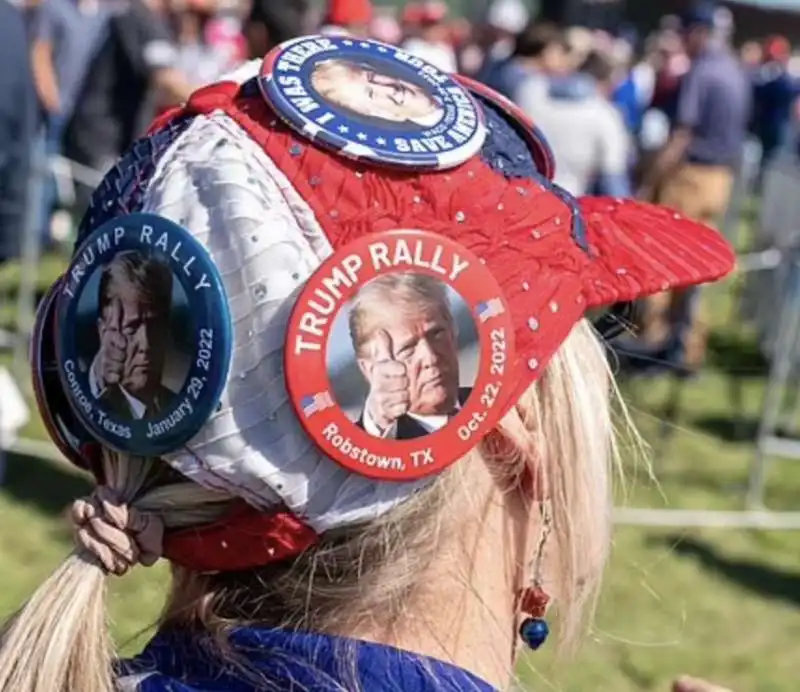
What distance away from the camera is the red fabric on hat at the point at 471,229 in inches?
50.0

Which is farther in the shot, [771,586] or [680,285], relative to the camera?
[771,586]

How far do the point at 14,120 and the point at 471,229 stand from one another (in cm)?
427

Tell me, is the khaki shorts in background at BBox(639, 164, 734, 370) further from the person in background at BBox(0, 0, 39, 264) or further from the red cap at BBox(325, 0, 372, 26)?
the person in background at BBox(0, 0, 39, 264)

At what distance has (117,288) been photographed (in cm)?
130

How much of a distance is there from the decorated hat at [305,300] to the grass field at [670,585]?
2.44 meters

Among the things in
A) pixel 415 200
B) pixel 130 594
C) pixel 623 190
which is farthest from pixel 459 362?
pixel 623 190

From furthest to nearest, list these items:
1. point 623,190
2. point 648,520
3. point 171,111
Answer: point 623,190, point 648,520, point 171,111

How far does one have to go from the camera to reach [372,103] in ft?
4.39

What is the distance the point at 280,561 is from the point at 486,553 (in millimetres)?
208

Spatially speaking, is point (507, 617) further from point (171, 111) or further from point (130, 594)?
point (130, 594)

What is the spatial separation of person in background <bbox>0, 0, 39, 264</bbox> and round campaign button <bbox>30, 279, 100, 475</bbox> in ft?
12.7

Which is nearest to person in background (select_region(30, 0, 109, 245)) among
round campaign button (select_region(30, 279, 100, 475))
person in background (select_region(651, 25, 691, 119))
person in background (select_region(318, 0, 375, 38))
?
person in background (select_region(318, 0, 375, 38))

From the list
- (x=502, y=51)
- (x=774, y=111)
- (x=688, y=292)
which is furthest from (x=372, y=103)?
(x=774, y=111)

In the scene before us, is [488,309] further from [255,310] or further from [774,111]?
[774,111]
